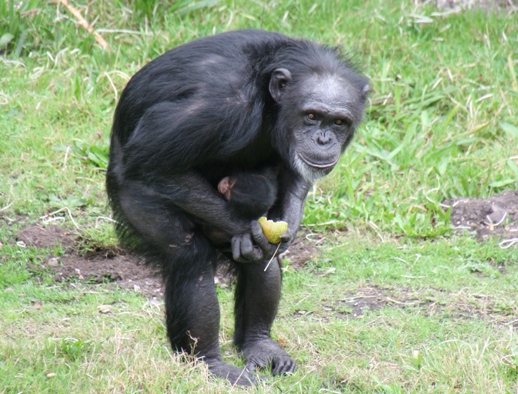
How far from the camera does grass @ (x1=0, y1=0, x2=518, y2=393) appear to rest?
4797mm

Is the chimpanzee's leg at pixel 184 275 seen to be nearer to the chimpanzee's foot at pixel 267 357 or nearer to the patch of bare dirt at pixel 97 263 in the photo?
the chimpanzee's foot at pixel 267 357

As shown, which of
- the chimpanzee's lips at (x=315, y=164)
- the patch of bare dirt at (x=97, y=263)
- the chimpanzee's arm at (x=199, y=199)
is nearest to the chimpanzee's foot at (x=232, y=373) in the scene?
the chimpanzee's arm at (x=199, y=199)

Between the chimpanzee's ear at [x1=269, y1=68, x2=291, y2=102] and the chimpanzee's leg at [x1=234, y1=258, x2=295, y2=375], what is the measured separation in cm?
104

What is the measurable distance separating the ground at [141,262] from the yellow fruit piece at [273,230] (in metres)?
1.17

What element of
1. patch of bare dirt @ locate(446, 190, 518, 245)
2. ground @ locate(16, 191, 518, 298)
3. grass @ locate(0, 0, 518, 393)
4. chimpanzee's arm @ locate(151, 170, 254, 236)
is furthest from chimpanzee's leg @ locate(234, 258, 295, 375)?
patch of bare dirt @ locate(446, 190, 518, 245)

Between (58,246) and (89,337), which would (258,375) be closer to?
(89,337)

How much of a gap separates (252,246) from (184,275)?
42 centimetres

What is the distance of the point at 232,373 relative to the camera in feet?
16.1

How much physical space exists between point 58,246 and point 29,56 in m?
2.85

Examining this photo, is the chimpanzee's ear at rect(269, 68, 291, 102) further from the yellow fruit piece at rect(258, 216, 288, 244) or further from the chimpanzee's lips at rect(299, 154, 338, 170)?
the yellow fruit piece at rect(258, 216, 288, 244)

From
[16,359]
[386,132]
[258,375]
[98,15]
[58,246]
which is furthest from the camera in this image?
[98,15]

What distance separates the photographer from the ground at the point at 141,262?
636 cm

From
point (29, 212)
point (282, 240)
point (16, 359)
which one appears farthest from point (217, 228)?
point (29, 212)

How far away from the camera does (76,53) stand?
871cm
